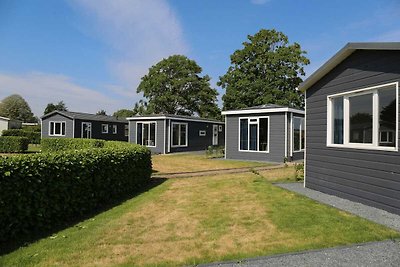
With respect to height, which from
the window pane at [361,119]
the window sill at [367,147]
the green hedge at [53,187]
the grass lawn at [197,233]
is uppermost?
the window pane at [361,119]

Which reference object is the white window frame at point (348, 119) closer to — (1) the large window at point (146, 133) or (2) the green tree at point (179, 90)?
(1) the large window at point (146, 133)

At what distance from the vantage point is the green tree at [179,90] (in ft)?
143

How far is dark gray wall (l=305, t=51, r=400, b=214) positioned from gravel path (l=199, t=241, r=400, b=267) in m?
2.18

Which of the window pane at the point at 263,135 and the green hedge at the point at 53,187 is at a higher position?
the window pane at the point at 263,135

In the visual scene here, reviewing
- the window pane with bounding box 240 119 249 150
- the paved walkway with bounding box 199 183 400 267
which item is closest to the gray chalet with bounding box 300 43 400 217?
the paved walkway with bounding box 199 183 400 267

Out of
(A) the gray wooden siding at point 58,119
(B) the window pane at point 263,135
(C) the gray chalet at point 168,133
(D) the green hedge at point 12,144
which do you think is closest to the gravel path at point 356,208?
(B) the window pane at point 263,135

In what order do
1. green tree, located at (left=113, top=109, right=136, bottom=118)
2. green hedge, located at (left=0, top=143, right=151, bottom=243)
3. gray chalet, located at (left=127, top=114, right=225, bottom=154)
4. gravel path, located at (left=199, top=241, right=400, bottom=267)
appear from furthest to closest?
1. green tree, located at (left=113, top=109, right=136, bottom=118)
2. gray chalet, located at (left=127, top=114, right=225, bottom=154)
3. green hedge, located at (left=0, top=143, right=151, bottom=243)
4. gravel path, located at (left=199, top=241, right=400, bottom=267)

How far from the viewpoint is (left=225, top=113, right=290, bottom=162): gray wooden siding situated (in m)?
16.5

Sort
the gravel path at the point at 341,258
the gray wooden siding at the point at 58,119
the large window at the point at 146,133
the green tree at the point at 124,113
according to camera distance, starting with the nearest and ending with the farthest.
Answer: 1. the gravel path at the point at 341,258
2. the large window at the point at 146,133
3. the gray wooden siding at the point at 58,119
4. the green tree at the point at 124,113

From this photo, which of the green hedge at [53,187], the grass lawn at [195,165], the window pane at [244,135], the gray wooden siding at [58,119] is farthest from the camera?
the gray wooden siding at [58,119]

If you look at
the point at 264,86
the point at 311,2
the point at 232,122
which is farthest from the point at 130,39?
the point at 264,86

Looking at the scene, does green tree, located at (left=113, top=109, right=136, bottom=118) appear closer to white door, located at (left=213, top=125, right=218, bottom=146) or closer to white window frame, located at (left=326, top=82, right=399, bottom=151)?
white door, located at (left=213, top=125, right=218, bottom=146)

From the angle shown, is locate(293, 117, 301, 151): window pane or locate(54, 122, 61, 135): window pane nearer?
locate(293, 117, 301, 151): window pane

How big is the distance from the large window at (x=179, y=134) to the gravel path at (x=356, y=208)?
15.6 m
